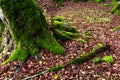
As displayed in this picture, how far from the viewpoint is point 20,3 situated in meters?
5.70

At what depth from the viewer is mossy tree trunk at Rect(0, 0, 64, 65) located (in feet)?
18.5

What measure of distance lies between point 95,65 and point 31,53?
196 cm

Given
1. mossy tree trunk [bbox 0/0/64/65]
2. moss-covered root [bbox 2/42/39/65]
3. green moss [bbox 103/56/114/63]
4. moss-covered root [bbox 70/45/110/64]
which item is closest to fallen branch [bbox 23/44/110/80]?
moss-covered root [bbox 70/45/110/64]

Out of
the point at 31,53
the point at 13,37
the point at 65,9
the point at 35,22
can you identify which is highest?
the point at 35,22

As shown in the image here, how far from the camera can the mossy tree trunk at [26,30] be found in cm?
565

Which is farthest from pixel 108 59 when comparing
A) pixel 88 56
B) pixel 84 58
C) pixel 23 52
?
pixel 23 52

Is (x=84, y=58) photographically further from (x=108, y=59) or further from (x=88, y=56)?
(x=108, y=59)

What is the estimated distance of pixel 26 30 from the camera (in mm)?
5867

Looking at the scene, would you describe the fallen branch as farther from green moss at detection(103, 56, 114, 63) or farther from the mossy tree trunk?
the mossy tree trunk

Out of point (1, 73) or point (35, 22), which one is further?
point (35, 22)

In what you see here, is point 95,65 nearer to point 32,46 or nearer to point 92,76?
point 92,76

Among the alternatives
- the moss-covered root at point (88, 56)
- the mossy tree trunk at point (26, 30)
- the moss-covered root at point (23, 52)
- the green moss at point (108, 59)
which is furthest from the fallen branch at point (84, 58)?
the moss-covered root at point (23, 52)

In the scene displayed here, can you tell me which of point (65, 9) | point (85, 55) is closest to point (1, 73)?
point (85, 55)

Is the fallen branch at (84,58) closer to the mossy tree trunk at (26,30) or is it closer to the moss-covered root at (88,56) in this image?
the moss-covered root at (88,56)
